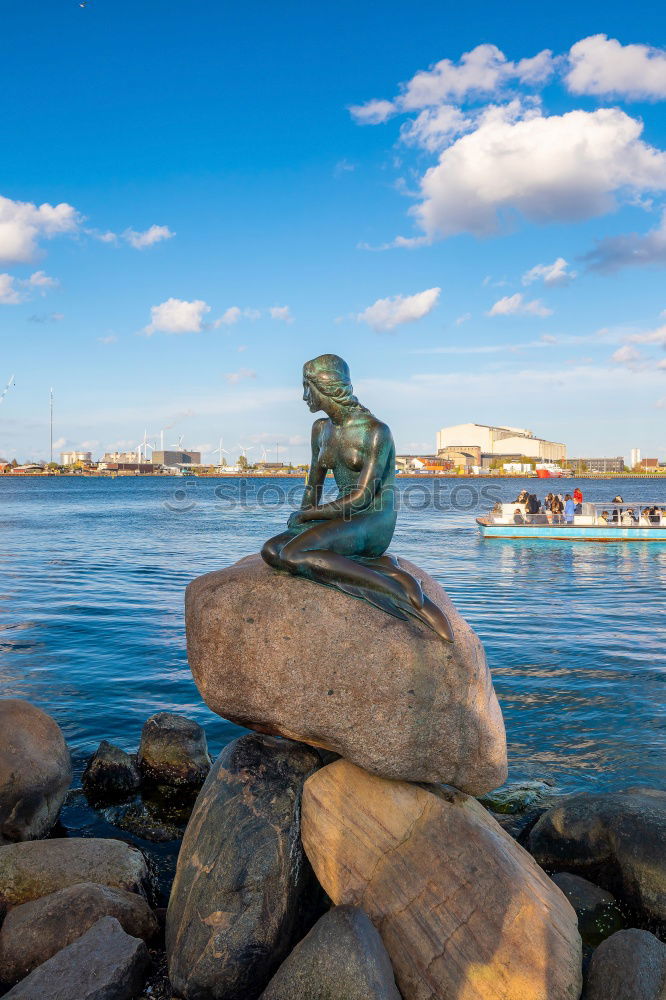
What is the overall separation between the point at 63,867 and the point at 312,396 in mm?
4616

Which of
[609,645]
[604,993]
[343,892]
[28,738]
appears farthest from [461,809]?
[609,645]

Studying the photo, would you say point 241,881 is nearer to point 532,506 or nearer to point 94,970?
point 94,970

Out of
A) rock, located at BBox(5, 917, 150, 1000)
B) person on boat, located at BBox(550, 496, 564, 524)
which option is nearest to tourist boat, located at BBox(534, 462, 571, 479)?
person on boat, located at BBox(550, 496, 564, 524)

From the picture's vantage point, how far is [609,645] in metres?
16.8

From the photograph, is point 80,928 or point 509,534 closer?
point 80,928

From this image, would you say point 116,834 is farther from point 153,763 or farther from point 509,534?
point 509,534

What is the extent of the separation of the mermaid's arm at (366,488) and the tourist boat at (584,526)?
105 ft

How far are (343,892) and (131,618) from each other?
49.2ft

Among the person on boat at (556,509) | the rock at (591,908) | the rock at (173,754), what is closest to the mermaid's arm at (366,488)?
the rock at (591,908)

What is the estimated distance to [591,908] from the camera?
6430 millimetres

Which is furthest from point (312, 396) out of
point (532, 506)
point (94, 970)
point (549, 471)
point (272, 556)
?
point (549, 471)

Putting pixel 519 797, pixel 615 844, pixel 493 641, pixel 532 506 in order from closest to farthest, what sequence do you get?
pixel 615 844, pixel 519 797, pixel 493 641, pixel 532 506

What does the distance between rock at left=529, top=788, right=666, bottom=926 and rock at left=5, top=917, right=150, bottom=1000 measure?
150 inches

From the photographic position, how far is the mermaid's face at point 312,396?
7.02 metres
